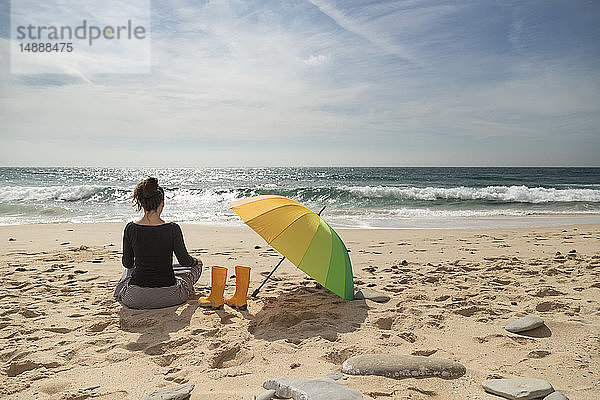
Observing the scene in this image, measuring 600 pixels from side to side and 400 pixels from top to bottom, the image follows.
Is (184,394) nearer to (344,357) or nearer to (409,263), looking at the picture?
(344,357)

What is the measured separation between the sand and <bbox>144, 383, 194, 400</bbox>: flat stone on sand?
57 millimetres

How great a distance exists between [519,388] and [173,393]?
6.76 ft

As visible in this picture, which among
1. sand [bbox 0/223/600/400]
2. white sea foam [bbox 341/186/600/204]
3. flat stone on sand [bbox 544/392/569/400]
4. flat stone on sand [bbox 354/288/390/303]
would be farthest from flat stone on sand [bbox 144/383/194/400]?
white sea foam [bbox 341/186/600/204]

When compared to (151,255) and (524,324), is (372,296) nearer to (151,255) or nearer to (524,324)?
(524,324)

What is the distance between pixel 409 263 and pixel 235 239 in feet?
12.9

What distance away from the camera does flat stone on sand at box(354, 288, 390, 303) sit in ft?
14.2

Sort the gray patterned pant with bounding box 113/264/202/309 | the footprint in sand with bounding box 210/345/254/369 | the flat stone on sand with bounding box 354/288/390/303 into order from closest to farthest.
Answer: the footprint in sand with bounding box 210/345/254/369 < the gray patterned pant with bounding box 113/264/202/309 < the flat stone on sand with bounding box 354/288/390/303

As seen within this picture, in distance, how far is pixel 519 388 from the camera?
240 centimetres

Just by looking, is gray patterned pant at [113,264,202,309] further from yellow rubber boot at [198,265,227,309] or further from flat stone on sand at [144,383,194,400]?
flat stone on sand at [144,383,194,400]

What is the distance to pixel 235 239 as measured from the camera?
8609 millimetres

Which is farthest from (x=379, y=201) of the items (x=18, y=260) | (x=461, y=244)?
(x=18, y=260)

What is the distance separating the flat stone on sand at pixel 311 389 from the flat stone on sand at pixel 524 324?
1778mm

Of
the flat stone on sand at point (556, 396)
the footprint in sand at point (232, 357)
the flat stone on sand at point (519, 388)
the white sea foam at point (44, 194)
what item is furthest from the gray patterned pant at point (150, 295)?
the white sea foam at point (44, 194)

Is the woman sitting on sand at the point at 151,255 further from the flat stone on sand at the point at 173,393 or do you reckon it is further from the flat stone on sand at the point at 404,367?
the flat stone on sand at the point at 404,367
